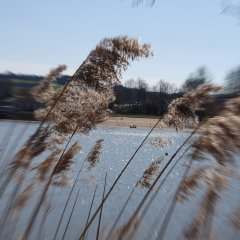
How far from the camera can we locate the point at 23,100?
3.72 metres

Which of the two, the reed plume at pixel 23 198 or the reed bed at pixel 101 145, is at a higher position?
the reed bed at pixel 101 145

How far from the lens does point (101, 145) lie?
427 centimetres

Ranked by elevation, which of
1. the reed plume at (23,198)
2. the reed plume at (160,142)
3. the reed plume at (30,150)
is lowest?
the reed plume at (23,198)

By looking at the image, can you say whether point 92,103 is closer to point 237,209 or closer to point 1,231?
point 1,231

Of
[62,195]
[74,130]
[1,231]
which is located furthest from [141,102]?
[1,231]

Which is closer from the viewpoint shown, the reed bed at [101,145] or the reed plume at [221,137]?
the reed plume at [221,137]

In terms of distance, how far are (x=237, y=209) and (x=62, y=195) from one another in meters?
3.02

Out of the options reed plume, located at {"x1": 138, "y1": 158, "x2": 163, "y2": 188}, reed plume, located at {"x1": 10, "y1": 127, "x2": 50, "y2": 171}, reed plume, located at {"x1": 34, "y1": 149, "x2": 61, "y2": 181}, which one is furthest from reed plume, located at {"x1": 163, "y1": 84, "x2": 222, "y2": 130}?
reed plume, located at {"x1": 34, "y1": 149, "x2": 61, "y2": 181}

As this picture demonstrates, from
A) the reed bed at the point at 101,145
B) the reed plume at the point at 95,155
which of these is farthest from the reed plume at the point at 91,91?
the reed plume at the point at 95,155

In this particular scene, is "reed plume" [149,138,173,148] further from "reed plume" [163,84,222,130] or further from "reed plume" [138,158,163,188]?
"reed plume" [163,84,222,130]

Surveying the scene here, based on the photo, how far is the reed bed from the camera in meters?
2.66

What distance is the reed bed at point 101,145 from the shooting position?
105 inches

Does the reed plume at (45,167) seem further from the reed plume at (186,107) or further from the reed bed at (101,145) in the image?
the reed plume at (186,107)

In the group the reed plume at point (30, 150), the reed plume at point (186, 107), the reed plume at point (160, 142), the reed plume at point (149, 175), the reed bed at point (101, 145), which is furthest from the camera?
the reed plume at point (160, 142)
